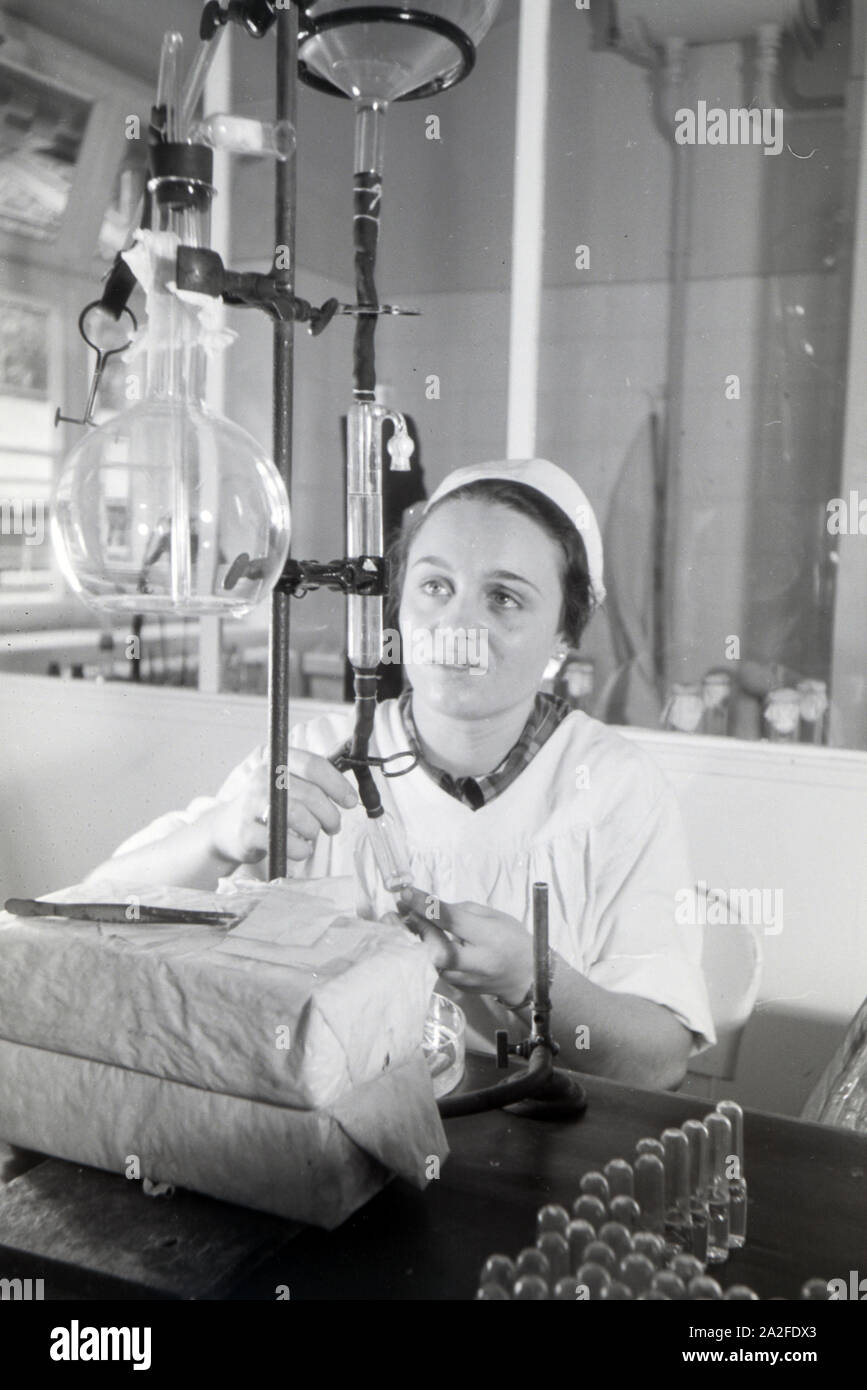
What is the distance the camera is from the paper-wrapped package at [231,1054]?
2.08ft

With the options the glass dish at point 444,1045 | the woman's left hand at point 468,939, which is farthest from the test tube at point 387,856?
the glass dish at point 444,1045

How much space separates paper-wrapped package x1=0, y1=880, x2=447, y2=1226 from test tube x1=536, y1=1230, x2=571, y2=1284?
12cm

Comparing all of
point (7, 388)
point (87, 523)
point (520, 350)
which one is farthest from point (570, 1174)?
point (7, 388)

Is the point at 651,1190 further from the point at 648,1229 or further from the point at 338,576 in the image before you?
the point at 338,576

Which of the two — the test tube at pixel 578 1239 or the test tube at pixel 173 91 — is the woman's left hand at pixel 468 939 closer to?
the test tube at pixel 578 1239

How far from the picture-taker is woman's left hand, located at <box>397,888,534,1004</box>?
41.9 inches

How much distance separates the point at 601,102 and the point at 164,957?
1805 mm

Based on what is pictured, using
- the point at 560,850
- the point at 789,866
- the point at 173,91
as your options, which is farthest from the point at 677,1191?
the point at 789,866

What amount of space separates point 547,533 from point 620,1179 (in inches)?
36.6

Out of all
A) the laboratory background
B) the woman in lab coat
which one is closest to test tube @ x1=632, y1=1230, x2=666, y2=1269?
the woman in lab coat

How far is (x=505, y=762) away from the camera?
4.90ft
